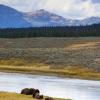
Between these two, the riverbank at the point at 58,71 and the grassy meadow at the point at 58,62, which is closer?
the riverbank at the point at 58,71

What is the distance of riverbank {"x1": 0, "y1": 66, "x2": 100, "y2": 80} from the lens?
77119 millimetres

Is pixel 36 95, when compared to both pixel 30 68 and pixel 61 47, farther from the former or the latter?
pixel 61 47

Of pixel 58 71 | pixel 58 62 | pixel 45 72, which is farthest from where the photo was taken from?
pixel 58 62

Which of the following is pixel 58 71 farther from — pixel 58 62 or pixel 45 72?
pixel 58 62

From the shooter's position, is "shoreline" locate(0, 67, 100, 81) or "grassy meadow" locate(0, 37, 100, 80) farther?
"grassy meadow" locate(0, 37, 100, 80)

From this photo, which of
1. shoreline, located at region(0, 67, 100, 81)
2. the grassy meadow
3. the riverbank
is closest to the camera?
shoreline, located at region(0, 67, 100, 81)

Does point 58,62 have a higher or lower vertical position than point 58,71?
higher

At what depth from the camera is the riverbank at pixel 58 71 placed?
77.1 m

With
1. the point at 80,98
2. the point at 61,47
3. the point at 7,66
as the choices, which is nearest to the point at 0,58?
the point at 7,66

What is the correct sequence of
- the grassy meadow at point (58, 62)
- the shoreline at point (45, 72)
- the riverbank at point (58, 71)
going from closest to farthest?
the shoreline at point (45, 72) < the riverbank at point (58, 71) < the grassy meadow at point (58, 62)

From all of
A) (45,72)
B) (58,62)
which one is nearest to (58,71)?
(45,72)

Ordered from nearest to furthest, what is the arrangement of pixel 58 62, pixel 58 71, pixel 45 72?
pixel 45 72 → pixel 58 71 → pixel 58 62

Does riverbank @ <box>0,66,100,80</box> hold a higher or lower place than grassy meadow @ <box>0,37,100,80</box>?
lower

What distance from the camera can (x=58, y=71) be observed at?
279ft
